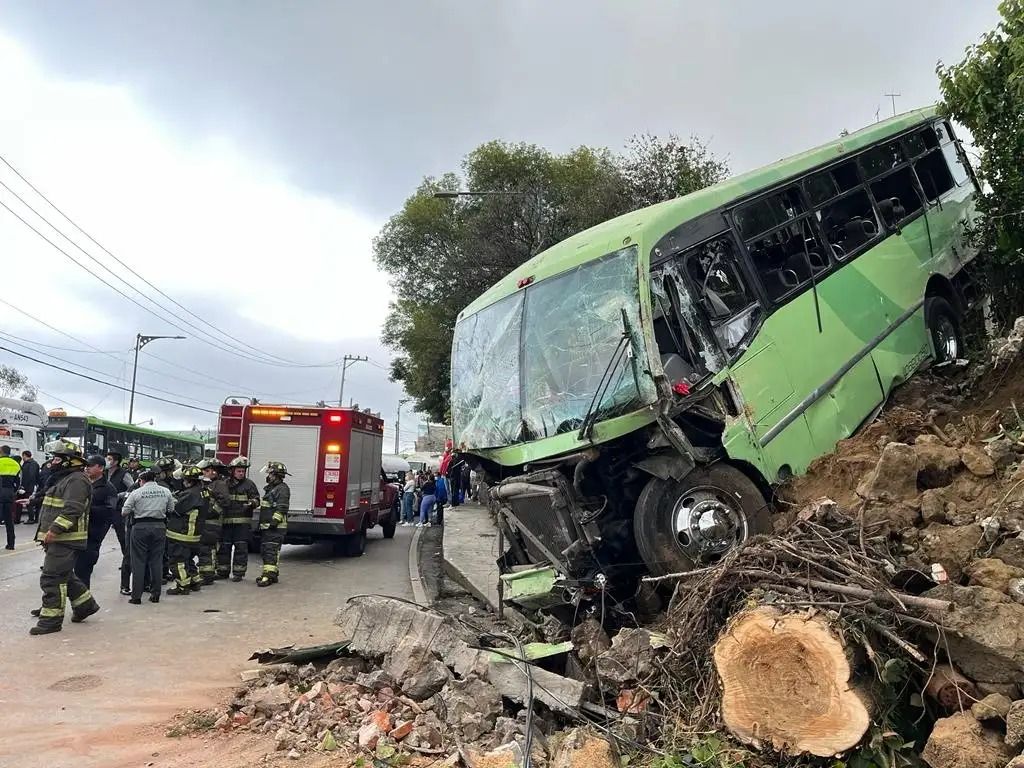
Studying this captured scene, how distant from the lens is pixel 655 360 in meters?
5.24

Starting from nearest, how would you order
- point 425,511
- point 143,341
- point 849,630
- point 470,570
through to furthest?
point 849,630, point 470,570, point 425,511, point 143,341

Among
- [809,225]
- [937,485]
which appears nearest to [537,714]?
[937,485]

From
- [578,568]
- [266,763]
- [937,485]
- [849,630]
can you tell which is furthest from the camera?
[578,568]

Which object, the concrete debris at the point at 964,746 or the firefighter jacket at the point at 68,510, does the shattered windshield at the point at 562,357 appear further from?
the firefighter jacket at the point at 68,510

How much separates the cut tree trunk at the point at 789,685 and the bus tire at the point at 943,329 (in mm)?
5152

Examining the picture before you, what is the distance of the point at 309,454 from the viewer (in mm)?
12336

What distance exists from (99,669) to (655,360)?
16.3ft

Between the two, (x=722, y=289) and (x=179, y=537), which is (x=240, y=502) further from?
(x=722, y=289)

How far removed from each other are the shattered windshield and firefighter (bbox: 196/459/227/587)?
4.90m

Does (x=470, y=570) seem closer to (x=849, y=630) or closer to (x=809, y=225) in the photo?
(x=809, y=225)

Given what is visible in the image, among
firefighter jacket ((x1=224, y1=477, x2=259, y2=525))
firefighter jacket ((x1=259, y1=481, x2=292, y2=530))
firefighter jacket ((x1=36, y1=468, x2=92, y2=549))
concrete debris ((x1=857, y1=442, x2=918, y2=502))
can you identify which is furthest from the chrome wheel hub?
firefighter jacket ((x1=224, y1=477, x2=259, y2=525))

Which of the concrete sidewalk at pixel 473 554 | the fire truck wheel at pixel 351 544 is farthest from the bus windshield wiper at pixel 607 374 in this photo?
the fire truck wheel at pixel 351 544

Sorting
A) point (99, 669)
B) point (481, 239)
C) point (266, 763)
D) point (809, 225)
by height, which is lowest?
point (266, 763)

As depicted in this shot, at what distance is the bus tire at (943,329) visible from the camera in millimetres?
7477
